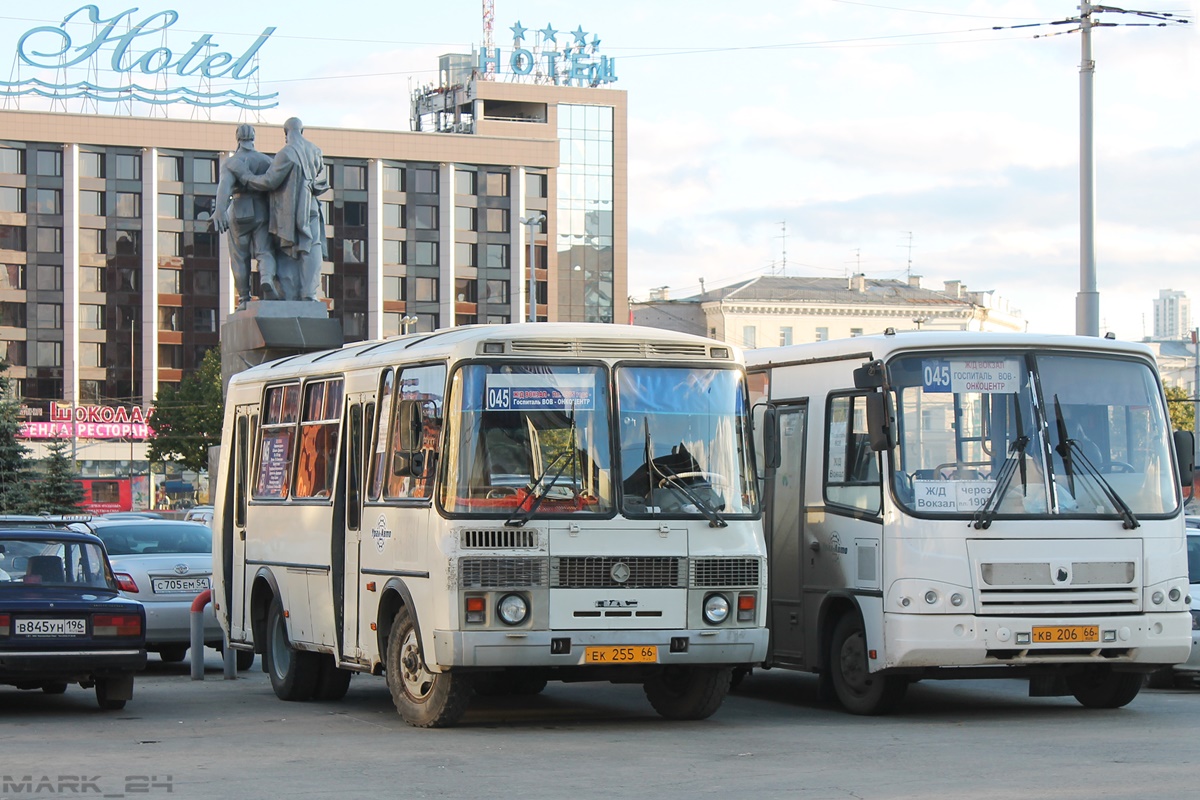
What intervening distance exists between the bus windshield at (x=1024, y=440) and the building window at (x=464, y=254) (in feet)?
317

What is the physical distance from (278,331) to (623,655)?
41.0 ft

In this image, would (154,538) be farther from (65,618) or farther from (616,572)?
(616,572)

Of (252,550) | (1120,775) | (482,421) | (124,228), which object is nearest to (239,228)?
(252,550)

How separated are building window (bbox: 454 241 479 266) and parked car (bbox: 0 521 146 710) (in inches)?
3768

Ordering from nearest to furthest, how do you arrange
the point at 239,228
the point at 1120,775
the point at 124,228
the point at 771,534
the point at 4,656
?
the point at 1120,775, the point at 4,656, the point at 771,534, the point at 239,228, the point at 124,228

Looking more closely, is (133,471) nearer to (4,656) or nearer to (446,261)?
(446,261)

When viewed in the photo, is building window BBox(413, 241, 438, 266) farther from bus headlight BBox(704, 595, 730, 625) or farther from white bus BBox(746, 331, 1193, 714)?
bus headlight BBox(704, 595, 730, 625)

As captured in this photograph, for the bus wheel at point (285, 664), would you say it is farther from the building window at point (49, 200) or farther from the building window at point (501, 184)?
the building window at point (501, 184)

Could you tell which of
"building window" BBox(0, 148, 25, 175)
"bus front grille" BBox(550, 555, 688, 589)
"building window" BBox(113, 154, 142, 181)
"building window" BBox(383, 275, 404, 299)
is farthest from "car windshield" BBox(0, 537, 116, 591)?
"building window" BBox(383, 275, 404, 299)

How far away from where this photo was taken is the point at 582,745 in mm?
11742

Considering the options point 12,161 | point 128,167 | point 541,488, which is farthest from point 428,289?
point 541,488

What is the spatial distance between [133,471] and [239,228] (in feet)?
267

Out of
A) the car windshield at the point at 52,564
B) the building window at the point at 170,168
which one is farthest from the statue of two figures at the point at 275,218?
the building window at the point at 170,168

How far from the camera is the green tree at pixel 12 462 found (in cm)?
4166
